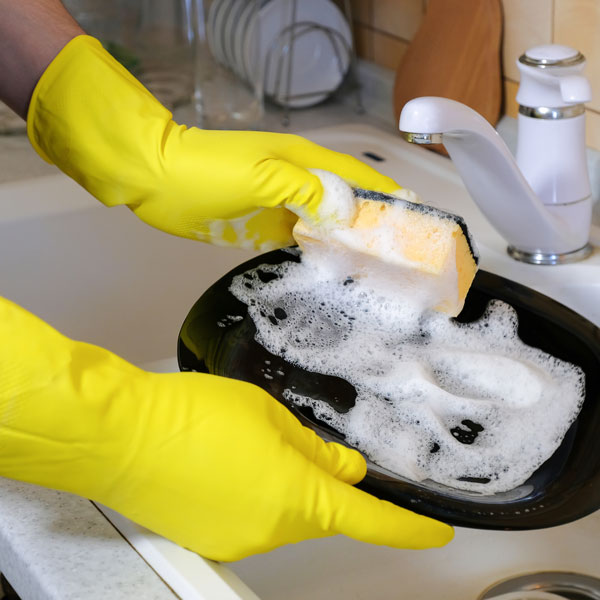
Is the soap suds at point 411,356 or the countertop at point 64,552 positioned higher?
the soap suds at point 411,356

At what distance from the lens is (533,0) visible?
108cm

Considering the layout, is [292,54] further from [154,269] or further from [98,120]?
[98,120]

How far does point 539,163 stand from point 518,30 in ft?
0.92

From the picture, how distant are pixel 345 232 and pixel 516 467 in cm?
24

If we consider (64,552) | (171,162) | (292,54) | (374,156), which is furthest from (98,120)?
(292,54)

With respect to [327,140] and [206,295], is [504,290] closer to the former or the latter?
[206,295]

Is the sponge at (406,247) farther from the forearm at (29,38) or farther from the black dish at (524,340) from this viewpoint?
the forearm at (29,38)

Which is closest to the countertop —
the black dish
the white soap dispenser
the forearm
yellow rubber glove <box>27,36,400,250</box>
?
the black dish

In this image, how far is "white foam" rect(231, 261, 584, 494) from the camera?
0.69 metres

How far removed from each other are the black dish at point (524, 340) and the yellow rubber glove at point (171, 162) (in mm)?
57

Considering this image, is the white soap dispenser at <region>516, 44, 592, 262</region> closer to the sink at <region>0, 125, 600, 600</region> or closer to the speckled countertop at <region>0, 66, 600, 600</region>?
the sink at <region>0, 125, 600, 600</region>

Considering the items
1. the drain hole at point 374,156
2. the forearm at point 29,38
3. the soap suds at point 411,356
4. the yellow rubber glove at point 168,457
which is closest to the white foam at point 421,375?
the soap suds at point 411,356

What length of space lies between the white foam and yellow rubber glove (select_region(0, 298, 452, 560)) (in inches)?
4.3

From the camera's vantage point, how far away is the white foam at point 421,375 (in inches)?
27.0
